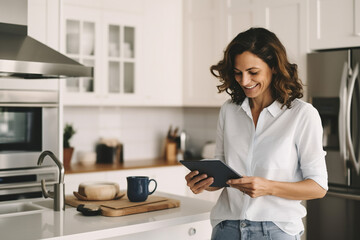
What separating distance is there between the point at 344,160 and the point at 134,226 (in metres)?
2.00

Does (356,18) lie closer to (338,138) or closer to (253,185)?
(338,138)

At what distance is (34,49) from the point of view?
2590 mm

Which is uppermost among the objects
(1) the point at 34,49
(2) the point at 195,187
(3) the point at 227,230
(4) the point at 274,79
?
(1) the point at 34,49

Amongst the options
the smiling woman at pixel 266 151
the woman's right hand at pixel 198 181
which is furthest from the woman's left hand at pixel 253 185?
the woman's right hand at pixel 198 181

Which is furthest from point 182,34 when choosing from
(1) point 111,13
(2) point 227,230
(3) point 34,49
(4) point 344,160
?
(2) point 227,230

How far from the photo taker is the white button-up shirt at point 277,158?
189 cm

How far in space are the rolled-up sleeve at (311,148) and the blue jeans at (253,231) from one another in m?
0.23

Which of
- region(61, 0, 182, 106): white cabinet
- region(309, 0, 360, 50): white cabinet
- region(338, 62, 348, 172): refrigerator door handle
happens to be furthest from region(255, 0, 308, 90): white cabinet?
region(61, 0, 182, 106): white cabinet

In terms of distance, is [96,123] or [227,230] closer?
[227,230]

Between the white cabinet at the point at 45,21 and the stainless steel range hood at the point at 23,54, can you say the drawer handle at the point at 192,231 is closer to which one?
the stainless steel range hood at the point at 23,54

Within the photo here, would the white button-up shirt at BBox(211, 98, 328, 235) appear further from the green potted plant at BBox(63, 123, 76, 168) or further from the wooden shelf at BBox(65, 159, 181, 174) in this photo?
the green potted plant at BBox(63, 123, 76, 168)

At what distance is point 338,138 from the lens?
3545 mm

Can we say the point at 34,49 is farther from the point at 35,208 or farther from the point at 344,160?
the point at 344,160

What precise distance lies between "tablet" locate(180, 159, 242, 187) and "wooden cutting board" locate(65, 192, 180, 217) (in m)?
0.41
